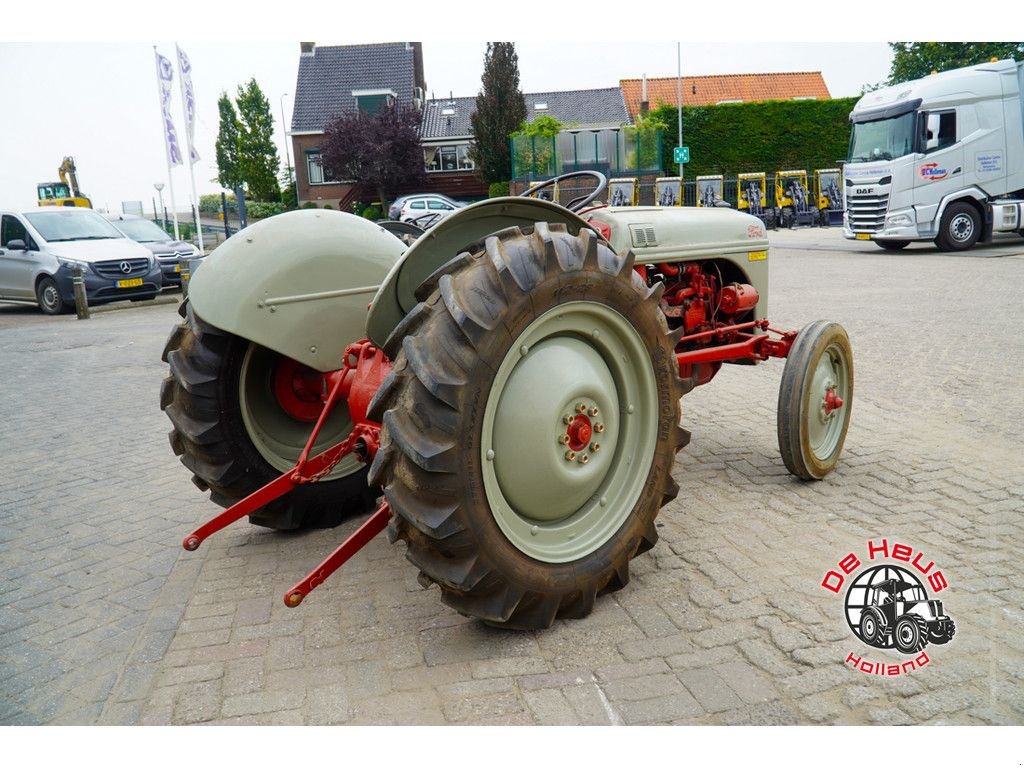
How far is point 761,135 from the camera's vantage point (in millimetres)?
33094

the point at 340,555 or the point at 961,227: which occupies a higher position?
the point at 961,227

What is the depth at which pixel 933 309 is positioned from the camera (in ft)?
30.6

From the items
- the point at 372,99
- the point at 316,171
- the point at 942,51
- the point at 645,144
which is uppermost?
the point at 372,99

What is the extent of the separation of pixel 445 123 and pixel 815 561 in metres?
39.7

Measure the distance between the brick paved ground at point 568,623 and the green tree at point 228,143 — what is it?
34.2 metres

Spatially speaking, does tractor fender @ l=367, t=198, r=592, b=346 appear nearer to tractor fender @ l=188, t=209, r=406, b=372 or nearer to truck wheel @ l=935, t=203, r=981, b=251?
tractor fender @ l=188, t=209, r=406, b=372

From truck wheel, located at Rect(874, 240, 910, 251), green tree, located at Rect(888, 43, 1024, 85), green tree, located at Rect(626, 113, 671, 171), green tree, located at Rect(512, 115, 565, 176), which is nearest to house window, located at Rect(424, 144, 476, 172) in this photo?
green tree, located at Rect(626, 113, 671, 171)

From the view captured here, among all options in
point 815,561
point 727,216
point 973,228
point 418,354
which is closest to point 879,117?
point 973,228

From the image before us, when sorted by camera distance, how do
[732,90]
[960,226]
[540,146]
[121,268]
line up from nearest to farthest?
[121,268] < [960,226] < [540,146] < [732,90]

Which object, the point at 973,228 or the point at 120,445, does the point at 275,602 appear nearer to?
the point at 120,445

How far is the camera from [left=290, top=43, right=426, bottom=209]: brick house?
31.6 meters

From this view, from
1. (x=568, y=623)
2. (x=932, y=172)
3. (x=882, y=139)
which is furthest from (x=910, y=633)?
(x=882, y=139)

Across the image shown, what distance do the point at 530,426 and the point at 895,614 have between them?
1.23m

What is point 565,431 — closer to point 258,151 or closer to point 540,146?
point 540,146
